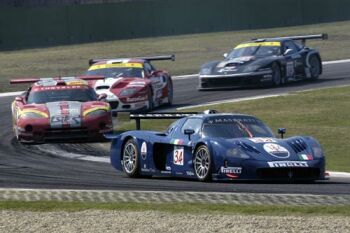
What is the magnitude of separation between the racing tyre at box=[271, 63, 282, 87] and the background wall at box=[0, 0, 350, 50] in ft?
56.4

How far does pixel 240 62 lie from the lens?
3127 cm

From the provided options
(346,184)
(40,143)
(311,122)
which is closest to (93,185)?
(346,184)

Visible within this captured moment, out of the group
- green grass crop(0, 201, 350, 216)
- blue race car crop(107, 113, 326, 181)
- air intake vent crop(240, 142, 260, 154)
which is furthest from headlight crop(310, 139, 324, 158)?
green grass crop(0, 201, 350, 216)

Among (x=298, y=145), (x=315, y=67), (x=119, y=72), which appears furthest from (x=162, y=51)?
→ (x=298, y=145)

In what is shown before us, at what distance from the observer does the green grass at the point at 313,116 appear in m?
20.3

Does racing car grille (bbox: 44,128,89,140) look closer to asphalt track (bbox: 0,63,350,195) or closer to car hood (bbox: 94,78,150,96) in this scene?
asphalt track (bbox: 0,63,350,195)

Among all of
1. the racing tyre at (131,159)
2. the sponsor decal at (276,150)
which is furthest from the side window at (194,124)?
the sponsor decal at (276,150)

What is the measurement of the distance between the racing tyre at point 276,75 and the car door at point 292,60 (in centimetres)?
30

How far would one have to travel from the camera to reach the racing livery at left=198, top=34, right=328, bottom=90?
31297 mm

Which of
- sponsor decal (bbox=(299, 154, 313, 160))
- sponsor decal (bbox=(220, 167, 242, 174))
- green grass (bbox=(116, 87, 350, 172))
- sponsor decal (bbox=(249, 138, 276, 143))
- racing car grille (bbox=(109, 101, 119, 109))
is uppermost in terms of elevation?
sponsor decal (bbox=(249, 138, 276, 143))

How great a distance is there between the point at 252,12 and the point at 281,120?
3198 cm

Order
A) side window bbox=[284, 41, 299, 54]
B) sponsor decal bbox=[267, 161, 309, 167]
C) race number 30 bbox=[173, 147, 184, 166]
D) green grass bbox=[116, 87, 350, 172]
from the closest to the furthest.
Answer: sponsor decal bbox=[267, 161, 309, 167], race number 30 bbox=[173, 147, 184, 166], green grass bbox=[116, 87, 350, 172], side window bbox=[284, 41, 299, 54]

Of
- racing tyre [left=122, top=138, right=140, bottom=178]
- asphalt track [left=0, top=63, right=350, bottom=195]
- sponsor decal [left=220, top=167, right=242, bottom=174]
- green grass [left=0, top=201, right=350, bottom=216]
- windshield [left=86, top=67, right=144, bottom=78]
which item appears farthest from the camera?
windshield [left=86, top=67, right=144, bottom=78]

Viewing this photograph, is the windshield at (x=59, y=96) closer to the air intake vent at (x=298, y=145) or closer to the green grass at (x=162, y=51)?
the air intake vent at (x=298, y=145)
